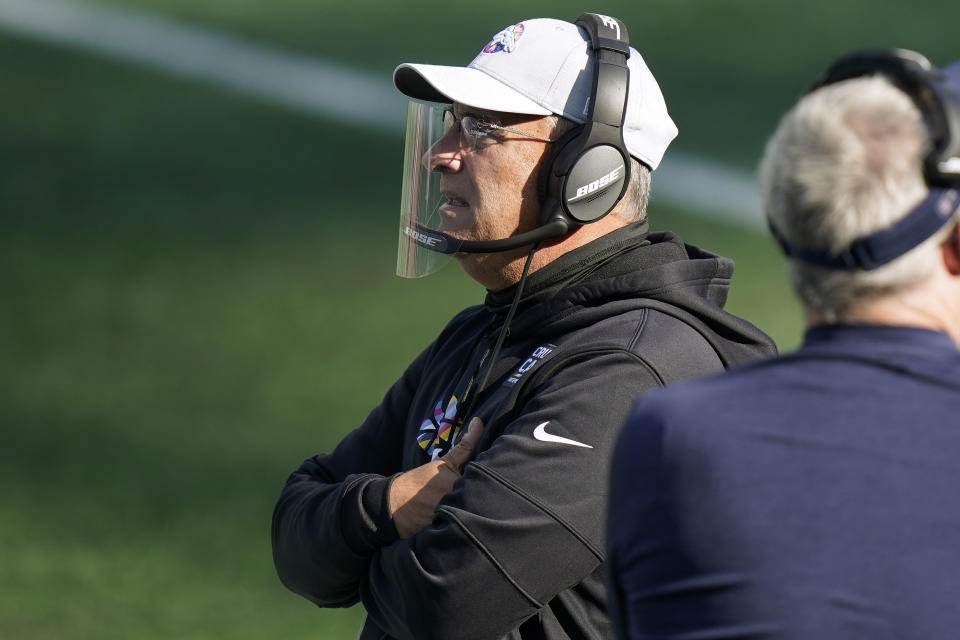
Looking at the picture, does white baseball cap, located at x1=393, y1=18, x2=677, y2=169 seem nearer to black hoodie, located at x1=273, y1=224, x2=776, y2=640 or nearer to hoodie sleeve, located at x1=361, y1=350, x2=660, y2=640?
black hoodie, located at x1=273, y1=224, x2=776, y2=640

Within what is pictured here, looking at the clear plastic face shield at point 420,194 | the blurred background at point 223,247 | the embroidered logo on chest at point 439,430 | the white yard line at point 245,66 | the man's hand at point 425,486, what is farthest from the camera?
the white yard line at point 245,66

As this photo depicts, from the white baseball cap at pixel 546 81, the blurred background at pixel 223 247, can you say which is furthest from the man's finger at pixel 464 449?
the blurred background at pixel 223 247

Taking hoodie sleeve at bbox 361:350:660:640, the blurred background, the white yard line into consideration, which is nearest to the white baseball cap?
hoodie sleeve at bbox 361:350:660:640

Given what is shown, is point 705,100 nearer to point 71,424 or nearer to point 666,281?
point 71,424

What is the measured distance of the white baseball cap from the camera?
2.72 meters

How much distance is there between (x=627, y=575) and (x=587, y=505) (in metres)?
0.76

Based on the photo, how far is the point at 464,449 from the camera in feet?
8.08

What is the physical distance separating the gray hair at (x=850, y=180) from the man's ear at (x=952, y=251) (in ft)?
0.08

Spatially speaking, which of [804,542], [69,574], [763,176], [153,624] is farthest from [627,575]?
[69,574]

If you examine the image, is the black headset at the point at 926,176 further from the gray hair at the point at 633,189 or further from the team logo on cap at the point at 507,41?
the team logo on cap at the point at 507,41

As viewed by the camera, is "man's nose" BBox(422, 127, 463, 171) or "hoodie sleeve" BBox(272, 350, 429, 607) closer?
"hoodie sleeve" BBox(272, 350, 429, 607)

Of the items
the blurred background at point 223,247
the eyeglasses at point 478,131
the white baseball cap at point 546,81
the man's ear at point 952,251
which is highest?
the white baseball cap at point 546,81

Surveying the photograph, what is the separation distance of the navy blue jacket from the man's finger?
0.93 m

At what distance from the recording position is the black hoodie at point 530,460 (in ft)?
7.54
